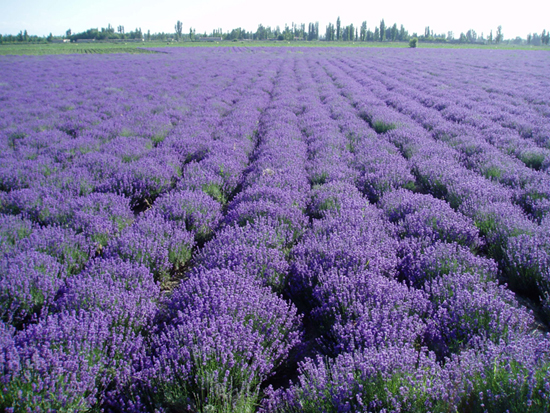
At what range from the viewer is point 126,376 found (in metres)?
1.78

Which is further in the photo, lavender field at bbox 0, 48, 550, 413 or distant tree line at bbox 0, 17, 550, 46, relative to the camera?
distant tree line at bbox 0, 17, 550, 46

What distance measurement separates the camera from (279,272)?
2.73 m

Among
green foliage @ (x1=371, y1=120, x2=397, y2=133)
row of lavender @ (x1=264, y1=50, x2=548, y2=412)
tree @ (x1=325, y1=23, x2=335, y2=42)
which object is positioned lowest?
row of lavender @ (x1=264, y1=50, x2=548, y2=412)

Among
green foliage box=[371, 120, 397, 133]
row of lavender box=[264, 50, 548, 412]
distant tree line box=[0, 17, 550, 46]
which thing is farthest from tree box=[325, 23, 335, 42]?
row of lavender box=[264, 50, 548, 412]

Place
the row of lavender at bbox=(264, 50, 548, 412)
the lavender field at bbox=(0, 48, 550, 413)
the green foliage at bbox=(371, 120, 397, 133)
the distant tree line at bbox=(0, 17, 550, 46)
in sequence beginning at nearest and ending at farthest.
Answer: the row of lavender at bbox=(264, 50, 548, 412) < the lavender field at bbox=(0, 48, 550, 413) < the green foliage at bbox=(371, 120, 397, 133) < the distant tree line at bbox=(0, 17, 550, 46)

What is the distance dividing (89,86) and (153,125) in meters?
7.55

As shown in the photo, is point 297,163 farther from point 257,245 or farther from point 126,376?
point 126,376

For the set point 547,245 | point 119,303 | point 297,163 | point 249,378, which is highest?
point 297,163

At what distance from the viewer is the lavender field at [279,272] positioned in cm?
165

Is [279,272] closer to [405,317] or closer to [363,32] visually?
[405,317]

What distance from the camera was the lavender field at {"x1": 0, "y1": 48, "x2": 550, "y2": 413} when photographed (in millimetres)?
1654

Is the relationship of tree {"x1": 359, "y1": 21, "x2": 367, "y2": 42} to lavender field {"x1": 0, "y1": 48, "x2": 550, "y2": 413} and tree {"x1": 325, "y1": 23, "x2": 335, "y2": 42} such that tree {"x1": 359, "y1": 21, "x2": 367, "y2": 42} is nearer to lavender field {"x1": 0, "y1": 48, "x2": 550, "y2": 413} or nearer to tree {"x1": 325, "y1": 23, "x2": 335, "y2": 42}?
tree {"x1": 325, "y1": 23, "x2": 335, "y2": 42}

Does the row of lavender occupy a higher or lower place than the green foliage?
lower

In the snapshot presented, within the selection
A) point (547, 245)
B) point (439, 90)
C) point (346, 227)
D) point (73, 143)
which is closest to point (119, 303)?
point (346, 227)
